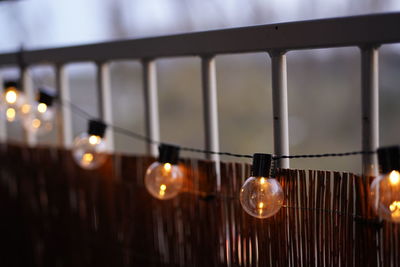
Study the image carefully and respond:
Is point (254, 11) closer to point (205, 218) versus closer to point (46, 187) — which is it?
point (46, 187)

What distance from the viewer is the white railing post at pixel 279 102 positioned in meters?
1.45

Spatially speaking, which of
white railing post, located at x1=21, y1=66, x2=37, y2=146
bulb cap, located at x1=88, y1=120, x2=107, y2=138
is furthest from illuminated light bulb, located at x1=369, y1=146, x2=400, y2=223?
white railing post, located at x1=21, y1=66, x2=37, y2=146

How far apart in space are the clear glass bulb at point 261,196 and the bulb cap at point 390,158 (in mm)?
253

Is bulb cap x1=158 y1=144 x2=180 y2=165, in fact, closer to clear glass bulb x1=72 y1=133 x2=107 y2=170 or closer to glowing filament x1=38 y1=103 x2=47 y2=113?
clear glass bulb x1=72 y1=133 x2=107 y2=170

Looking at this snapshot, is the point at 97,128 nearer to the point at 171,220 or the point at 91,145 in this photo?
the point at 91,145

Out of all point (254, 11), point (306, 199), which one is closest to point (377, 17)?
point (306, 199)

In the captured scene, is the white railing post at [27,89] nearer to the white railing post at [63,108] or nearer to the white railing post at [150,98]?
the white railing post at [63,108]

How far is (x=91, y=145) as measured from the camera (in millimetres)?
1883

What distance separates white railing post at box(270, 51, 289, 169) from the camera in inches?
57.2

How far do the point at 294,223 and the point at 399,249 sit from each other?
0.27m

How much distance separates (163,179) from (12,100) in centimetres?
89

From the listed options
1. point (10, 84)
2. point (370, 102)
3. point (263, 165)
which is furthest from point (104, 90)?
point (370, 102)

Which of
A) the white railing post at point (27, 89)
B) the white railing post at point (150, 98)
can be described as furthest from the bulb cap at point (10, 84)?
the white railing post at point (150, 98)

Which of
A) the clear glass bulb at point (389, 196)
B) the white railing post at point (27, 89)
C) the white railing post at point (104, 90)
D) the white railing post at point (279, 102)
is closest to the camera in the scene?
the clear glass bulb at point (389, 196)
